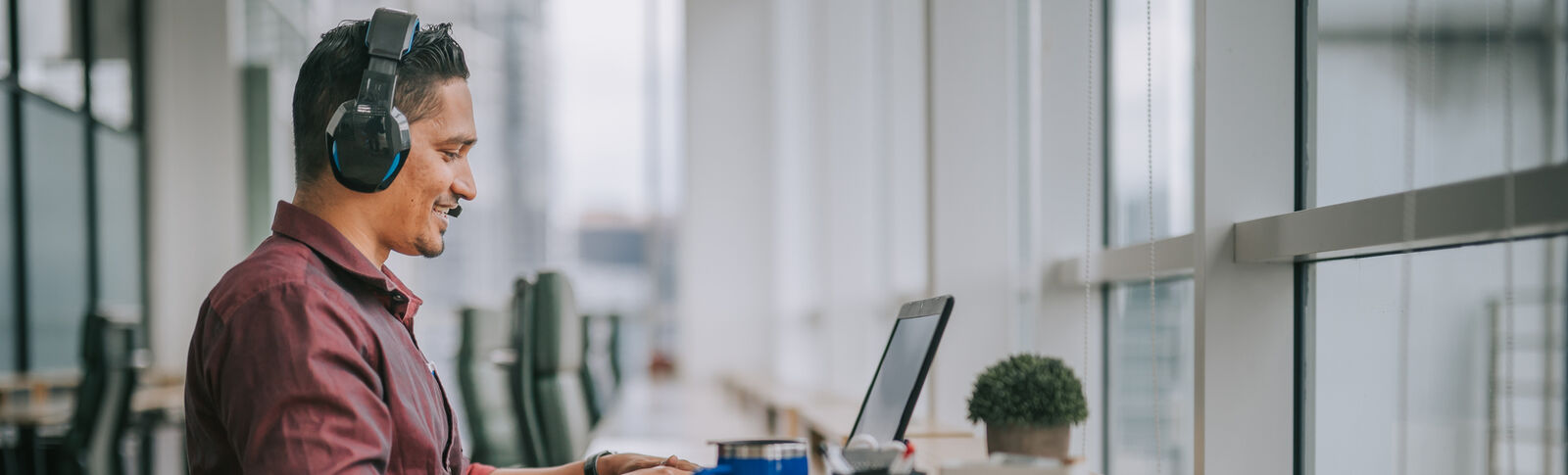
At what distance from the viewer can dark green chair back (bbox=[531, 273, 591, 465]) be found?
118 inches

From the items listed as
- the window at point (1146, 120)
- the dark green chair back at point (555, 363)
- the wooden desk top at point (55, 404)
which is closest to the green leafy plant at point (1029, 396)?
the window at point (1146, 120)

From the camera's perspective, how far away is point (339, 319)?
1282mm

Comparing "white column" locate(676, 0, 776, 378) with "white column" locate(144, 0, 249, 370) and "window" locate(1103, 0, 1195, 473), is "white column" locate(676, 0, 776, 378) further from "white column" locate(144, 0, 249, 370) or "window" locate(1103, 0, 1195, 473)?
"window" locate(1103, 0, 1195, 473)

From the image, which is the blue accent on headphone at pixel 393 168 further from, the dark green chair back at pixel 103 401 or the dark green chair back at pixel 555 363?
the dark green chair back at pixel 103 401

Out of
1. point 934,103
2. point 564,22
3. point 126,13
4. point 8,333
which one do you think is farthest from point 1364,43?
point 564,22

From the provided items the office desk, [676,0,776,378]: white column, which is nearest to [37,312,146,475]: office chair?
the office desk

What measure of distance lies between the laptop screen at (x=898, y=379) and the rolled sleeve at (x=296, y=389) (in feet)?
1.82

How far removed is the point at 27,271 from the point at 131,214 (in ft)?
5.58

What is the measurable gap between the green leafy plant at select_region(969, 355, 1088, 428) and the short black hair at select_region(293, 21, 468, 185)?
0.77 meters

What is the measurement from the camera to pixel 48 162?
22.9ft

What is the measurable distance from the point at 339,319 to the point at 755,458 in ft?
1.57

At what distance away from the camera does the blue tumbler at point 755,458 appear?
1.20 m

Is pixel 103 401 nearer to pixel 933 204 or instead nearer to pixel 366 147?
pixel 933 204

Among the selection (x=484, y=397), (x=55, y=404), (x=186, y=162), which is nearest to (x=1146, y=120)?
(x=484, y=397)
